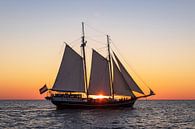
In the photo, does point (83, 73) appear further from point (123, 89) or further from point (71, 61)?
point (123, 89)

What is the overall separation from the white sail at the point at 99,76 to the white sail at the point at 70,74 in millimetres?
2565

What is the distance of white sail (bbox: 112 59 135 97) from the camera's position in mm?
86000

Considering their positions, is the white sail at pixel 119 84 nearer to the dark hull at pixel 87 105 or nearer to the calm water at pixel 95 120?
the dark hull at pixel 87 105

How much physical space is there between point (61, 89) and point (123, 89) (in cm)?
1436

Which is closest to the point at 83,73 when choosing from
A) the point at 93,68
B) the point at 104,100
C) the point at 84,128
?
the point at 93,68

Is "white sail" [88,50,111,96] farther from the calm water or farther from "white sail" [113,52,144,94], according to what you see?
the calm water

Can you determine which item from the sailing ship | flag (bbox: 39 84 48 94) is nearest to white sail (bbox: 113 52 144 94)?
the sailing ship

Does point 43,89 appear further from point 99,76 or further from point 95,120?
point 95,120

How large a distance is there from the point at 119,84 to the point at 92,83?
247 inches

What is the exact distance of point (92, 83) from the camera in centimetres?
8612

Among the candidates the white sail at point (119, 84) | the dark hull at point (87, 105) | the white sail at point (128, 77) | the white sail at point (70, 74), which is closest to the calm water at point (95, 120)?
the dark hull at point (87, 105)

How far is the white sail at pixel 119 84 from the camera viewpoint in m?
86.0

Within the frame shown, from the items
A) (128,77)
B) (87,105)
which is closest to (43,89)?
(87,105)

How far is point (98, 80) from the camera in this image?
86438 mm
